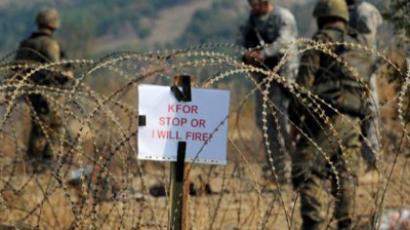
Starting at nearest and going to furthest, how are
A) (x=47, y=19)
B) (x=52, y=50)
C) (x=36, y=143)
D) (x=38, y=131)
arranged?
(x=52, y=50)
(x=47, y=19)
(x=36, y=143)
(x=38, y=131)

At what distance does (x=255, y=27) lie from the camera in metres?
10.7

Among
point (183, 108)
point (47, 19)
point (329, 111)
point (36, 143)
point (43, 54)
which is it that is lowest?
point (183, 108)

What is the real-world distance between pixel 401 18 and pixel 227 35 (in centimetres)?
10344

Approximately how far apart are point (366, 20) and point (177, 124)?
4953 mm

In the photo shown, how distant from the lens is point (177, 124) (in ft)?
17.2

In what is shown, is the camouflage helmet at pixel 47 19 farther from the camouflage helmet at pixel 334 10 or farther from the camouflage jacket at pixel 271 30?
the camouflage helmet at pixel 334 10

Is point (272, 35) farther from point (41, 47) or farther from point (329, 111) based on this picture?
point (329, 111)

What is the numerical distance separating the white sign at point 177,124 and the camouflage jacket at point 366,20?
4782 millimetres

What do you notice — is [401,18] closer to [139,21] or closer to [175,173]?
[175,173]

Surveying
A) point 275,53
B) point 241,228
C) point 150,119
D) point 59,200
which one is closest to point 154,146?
point 150,119

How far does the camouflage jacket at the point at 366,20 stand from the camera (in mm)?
9961

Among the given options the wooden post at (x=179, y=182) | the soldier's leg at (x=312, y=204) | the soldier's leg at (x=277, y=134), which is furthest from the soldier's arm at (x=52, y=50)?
the wooden post at (x=179, y=182)

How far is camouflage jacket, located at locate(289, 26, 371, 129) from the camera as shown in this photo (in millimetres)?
8133

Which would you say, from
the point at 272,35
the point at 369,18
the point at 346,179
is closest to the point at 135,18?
the point at 272,35
